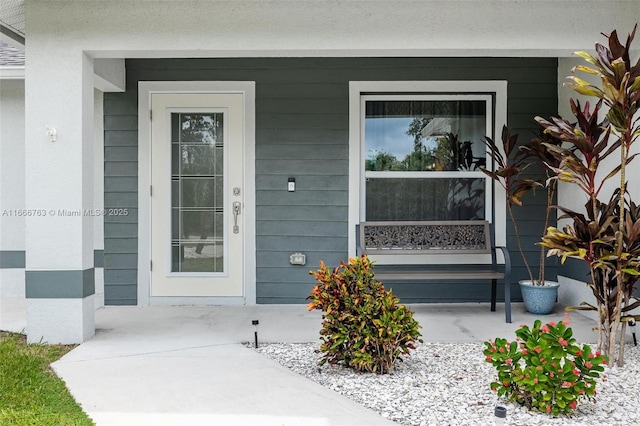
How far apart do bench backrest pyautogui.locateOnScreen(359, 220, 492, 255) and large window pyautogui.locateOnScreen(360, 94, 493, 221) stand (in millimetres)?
241

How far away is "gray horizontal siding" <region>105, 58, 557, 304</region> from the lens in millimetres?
5336

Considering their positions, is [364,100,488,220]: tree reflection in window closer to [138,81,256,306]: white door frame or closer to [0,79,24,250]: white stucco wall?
[138,81,256,306]: white door frame

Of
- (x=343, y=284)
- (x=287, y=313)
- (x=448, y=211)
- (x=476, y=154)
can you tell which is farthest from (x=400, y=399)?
(x=476, y=154)

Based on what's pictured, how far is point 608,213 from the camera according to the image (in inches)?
139

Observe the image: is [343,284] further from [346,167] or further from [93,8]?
[93,8]

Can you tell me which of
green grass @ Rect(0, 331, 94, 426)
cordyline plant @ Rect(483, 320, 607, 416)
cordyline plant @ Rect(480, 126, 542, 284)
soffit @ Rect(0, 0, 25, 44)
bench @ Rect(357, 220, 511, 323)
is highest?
soffit @ Rect(0, 0, 25, 44)

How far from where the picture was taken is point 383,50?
13.2ft

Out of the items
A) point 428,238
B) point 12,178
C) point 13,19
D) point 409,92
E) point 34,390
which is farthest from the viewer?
point 12,178

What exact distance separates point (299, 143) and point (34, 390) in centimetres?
328

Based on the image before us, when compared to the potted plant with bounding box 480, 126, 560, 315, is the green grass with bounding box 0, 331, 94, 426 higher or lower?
lower

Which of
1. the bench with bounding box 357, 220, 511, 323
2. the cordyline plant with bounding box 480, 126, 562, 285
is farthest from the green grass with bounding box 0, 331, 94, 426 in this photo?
the cordyline plant with bounding box 480, 126, 562, 285

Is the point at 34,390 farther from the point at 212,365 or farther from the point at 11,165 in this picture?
the point at 11,165

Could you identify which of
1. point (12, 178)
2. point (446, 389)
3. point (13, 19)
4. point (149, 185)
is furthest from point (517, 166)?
point (12, 178)

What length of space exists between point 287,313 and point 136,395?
2207mm
